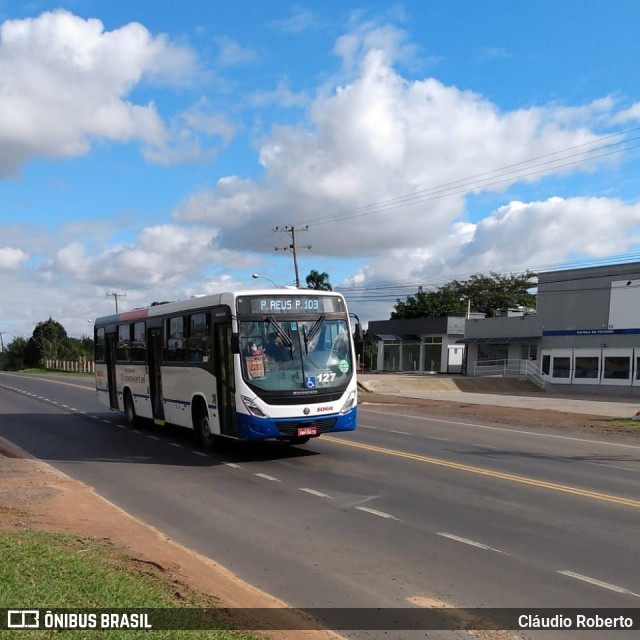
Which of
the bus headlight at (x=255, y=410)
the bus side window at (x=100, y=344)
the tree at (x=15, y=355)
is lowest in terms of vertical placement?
the tree at (x=15, y=355)

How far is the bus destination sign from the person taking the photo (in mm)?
12555

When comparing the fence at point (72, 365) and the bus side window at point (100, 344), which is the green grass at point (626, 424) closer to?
the bus side window at point (100, 344)

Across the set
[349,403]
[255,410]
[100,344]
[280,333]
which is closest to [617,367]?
[100,344]

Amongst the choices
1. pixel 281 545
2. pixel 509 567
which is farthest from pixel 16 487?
pixel 509 567

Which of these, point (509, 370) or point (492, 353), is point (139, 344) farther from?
point (492, 353)

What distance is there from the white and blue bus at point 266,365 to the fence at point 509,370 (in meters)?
37.5

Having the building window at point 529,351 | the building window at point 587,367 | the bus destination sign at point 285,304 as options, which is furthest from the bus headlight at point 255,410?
the building window at point 529,351

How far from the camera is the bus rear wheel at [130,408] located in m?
18.3

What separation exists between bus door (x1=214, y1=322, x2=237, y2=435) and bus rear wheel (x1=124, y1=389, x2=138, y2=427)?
630cm

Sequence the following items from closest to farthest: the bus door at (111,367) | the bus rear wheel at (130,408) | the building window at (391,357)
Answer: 1. the bus rear wheel at (130,408)
2. the bus door at (111,367)
3. the building window at (391,357)

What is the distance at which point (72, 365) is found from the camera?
295 feet

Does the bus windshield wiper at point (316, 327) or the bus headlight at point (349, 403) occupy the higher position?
the bus windshield wiper at point (316, 327)

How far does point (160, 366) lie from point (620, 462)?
1012cm

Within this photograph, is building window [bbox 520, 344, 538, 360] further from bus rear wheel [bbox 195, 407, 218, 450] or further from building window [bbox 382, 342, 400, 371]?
bus rear wheel [bbox 195, 407, 218, 450]
